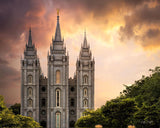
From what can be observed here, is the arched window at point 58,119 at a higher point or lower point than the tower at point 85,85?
lower

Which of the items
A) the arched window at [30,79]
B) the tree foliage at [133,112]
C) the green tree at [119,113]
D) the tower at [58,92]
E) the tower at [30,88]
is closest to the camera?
the tree foliage at [133,112]

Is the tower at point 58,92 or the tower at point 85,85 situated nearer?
the tower at point 58,92

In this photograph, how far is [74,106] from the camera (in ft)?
261

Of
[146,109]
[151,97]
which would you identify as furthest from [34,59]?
[146,109]

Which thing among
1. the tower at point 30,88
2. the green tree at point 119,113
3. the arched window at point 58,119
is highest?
the tower at point 30,88

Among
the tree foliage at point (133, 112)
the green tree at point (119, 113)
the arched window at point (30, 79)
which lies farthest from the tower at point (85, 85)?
the green tree at point (119, 113)

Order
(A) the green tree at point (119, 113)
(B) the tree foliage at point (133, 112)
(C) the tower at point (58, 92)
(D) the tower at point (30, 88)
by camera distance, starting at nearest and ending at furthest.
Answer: (B) the tree foliage at point (133, 112)
(A) the green tree at point (119, 113)
(C) the tower at point (58, 92)
(D) the tower at point (30, 88)

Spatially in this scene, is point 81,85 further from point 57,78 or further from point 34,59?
point 34,59

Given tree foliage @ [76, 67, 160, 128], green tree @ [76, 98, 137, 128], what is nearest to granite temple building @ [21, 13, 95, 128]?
tree foliage @ [76, 67, 160, 128]

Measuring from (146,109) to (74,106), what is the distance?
46.9 m

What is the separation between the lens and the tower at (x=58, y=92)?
77.6 meters

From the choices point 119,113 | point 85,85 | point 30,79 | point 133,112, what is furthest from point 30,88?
point 133,112

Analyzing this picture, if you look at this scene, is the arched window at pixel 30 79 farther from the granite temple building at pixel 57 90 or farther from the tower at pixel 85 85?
the tower at pixel 85 85

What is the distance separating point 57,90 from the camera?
257ft
